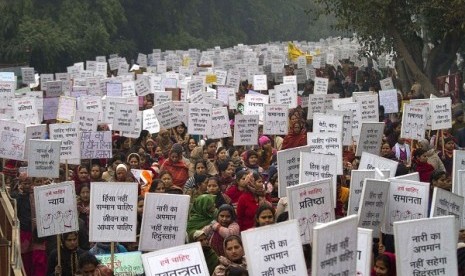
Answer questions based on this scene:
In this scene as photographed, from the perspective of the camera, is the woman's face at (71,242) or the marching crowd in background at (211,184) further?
the woman's face at (71,242)

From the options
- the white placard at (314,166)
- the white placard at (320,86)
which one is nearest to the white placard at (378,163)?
the white placard at (314,166)

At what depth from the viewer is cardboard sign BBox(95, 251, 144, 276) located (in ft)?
40.4

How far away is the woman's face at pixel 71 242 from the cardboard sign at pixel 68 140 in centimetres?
613

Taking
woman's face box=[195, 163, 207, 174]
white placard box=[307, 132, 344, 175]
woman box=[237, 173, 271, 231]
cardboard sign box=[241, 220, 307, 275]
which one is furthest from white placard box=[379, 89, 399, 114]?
cardboard sign box=[241, 220, 307, 275]

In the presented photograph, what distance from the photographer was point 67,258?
40.7 ft

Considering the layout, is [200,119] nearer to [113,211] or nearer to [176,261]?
[113,211]

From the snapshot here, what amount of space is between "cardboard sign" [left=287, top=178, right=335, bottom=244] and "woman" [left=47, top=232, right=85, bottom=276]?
6.76 feet

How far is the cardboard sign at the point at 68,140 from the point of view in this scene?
61.5ft

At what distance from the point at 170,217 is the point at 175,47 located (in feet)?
192

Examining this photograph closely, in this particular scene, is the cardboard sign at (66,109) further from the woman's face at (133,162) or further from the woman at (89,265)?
the woman at (89,265)

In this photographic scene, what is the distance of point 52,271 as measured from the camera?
12328mm

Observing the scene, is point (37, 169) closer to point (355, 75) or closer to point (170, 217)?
point (170, 217)

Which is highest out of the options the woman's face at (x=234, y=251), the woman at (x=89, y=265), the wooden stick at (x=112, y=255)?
the woman's face at (x=234, y=251)

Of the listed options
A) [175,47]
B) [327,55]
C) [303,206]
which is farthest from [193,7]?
[303,206]
